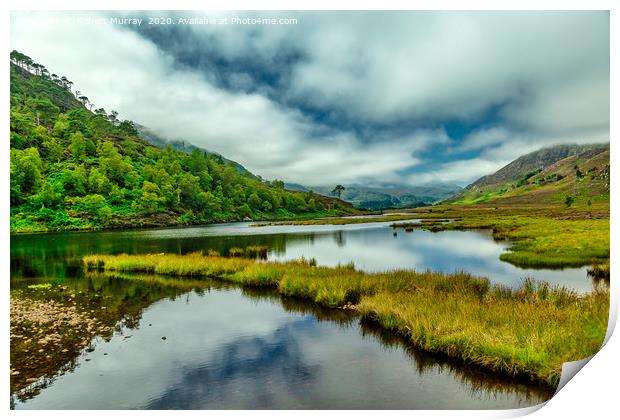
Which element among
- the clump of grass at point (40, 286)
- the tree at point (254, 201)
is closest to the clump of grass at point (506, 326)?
the clump of grass at point (40, 286)

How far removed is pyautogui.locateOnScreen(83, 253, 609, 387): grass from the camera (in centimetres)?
926

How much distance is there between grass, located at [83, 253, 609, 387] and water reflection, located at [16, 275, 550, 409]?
0.54 m

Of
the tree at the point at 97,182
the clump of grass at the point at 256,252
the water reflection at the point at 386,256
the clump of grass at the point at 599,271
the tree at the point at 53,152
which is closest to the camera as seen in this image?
the clump of grass at the point at 599,271

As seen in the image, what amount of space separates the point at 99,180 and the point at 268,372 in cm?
7281

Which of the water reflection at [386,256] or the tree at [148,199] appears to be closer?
the water reflection at [386,256]

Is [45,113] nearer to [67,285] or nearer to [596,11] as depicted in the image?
[67,285]

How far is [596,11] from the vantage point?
12789 millimetres

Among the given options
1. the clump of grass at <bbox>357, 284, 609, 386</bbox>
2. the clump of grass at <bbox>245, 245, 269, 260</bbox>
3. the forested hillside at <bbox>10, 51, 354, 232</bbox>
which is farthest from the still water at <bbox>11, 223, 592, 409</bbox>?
the forested hillside at <bbox>10, 51, 354, 232</bbox>

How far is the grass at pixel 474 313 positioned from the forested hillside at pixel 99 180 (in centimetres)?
3643

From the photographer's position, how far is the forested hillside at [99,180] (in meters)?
50.5

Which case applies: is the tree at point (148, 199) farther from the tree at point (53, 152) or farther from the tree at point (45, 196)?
the tree at point (45, 196)

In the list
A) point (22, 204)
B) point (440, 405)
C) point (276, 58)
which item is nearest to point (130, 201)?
point (22, 204)

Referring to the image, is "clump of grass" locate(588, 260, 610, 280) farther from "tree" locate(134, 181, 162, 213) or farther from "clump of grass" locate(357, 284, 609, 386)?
"tree" locate(134, 181, 162, 213)
